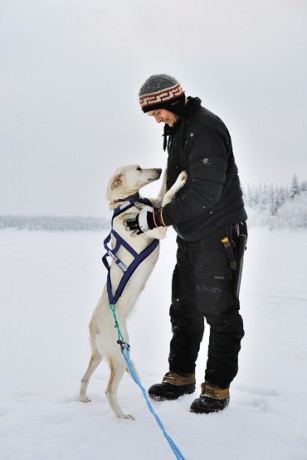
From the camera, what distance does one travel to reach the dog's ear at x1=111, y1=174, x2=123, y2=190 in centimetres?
400

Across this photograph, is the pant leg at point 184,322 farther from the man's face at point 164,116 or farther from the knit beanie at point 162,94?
the knit beanie at point 162,94

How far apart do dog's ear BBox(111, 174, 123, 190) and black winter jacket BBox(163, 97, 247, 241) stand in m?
0.50

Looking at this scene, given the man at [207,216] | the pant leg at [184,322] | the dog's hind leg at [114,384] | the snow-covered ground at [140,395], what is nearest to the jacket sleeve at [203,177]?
the man at [207,216]

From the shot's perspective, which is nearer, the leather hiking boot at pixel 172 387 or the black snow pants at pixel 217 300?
the black snow pants at pixel 217 300

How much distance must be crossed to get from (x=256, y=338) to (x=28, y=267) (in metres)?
10.0

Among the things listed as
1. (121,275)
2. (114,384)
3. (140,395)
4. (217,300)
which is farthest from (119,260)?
(140,395)

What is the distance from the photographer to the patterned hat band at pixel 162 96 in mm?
3414

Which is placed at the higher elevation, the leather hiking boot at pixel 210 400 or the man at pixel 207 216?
the man at pixel 207 216

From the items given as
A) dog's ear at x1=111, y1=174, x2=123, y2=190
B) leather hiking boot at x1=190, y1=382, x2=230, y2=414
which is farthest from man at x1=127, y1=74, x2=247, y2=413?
dog's ear at x1=111, y1=174, x2=123, y2=190

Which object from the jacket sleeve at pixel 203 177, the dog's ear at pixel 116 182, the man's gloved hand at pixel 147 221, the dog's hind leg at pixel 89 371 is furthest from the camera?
the dog's ear at pixel 116 182

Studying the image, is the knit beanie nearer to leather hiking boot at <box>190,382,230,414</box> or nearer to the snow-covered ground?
leather hiking boot at <box>190,382,230,414</box>

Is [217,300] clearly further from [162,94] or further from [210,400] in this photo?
[162,94]

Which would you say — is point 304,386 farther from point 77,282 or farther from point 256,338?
point 77,282

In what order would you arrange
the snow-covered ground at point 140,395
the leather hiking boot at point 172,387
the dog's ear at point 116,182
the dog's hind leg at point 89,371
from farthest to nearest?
the dog's ear at point 116,182 → the leather hiking boot at point 172,387 → the dog's hind leg at point 89,371 → the snow-covered ground at point 140,395
